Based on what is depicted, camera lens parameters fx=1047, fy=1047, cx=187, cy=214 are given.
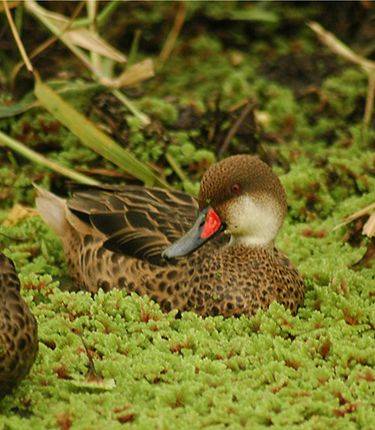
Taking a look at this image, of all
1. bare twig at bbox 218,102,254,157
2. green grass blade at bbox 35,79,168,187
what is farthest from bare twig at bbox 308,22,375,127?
green grass blade at bbox 35,79,168,187

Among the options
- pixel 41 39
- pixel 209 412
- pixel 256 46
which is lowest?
pixel 256 46

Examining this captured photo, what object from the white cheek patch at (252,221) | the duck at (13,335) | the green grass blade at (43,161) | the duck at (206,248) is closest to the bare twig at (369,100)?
the green grass blade at (43,161)

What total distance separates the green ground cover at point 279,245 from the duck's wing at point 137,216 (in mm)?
333

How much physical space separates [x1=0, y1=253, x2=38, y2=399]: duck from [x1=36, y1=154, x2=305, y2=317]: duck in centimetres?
104

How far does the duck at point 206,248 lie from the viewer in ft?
15.0

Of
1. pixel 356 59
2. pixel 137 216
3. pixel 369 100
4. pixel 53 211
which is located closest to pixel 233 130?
pixel 356 59

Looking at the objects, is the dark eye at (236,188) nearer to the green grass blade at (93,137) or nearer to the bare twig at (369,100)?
the green grass blade at (93,137)

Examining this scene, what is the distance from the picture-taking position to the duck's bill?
15.0ft

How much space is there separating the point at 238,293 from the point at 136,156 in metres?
1.85

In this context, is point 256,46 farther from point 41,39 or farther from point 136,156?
point 136,156

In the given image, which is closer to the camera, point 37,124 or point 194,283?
point 194,283

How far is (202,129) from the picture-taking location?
20.9ft

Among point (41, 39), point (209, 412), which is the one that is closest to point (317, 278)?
point (209, 412)

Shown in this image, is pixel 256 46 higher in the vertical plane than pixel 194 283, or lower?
lower
